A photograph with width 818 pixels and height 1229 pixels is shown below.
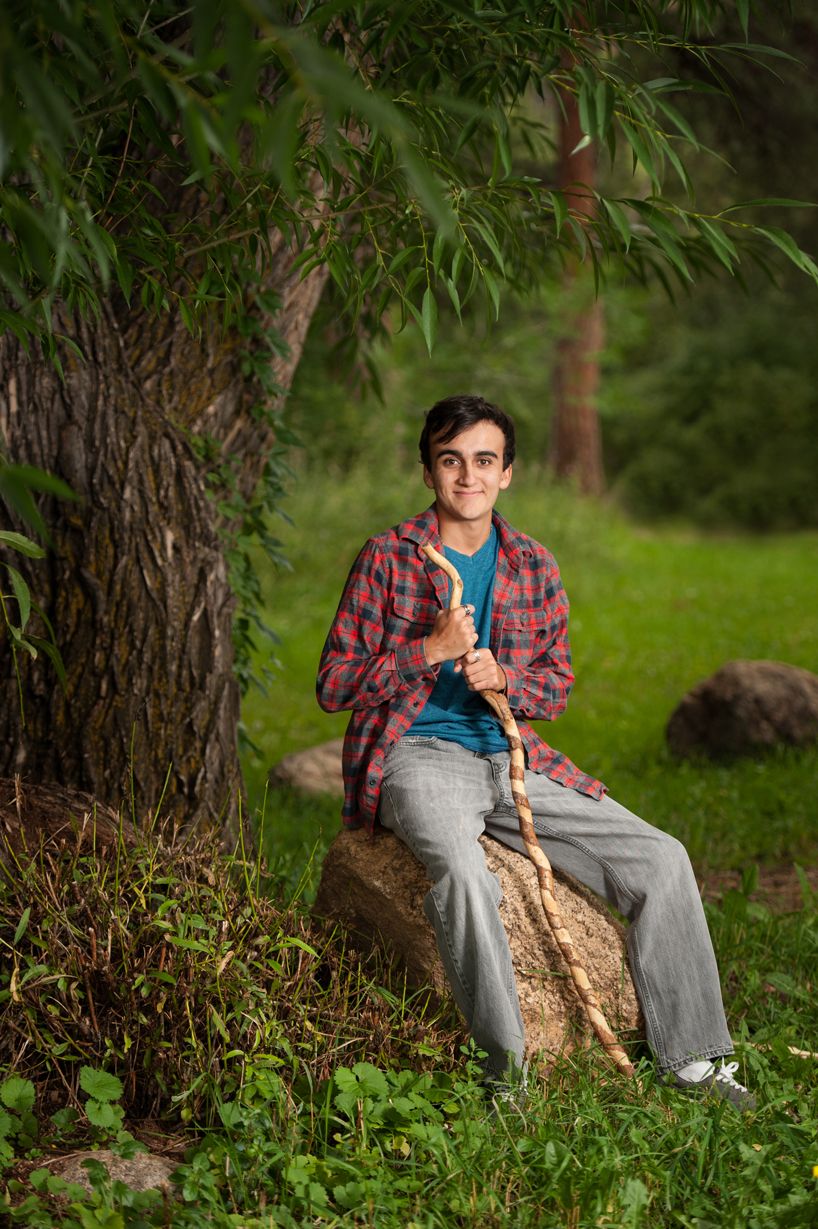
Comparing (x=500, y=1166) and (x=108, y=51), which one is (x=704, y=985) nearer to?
(x=500, y=1166)

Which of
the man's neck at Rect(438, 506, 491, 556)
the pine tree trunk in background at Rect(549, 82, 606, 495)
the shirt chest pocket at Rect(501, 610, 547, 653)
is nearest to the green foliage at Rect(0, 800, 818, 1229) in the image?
the shirt chest pocket at Rect(501, 610, 547, 653)

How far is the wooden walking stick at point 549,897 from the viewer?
2930mm

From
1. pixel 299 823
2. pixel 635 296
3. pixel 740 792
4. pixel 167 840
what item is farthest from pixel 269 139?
pixel 635 296

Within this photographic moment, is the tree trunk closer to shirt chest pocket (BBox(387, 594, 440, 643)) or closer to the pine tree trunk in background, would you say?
shirt chest pocket (BBox(387, 594, 440, 643))

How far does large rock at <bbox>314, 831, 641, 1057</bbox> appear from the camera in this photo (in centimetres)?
300

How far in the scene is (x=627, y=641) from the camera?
33.0 feet

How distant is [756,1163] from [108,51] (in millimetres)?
2718

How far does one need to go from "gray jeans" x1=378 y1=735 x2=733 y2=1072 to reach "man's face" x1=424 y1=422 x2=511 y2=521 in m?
0.63

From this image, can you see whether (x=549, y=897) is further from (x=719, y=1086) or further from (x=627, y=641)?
(x=627, y=641)

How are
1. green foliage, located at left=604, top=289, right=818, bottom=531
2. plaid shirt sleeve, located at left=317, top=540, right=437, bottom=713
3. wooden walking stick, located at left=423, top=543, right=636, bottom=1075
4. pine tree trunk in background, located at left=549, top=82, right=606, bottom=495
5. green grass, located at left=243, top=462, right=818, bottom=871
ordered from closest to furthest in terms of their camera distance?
wooden walking stick, located at left=423, top=543, right=636, bottom=1075 → plaid shirt sleeve, located at left=317, top=540, right=437, bottom=713 → green grass, located at left=243, top=462, right=818, bottom=871 → pine tree trunk in background, located at left=549, top=82, right=606, bottom=495 → green foliage, located at left=604, top=289, right=818, bottom=531

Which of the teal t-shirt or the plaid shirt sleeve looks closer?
the plaid shirt sleeve

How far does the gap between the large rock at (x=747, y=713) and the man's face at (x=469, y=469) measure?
11.8ft

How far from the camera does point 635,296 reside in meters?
Result: 12.4

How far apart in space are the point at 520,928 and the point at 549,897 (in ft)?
0.47
